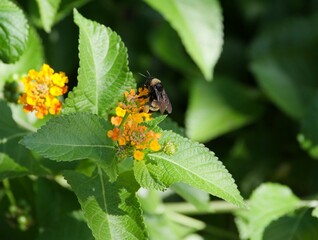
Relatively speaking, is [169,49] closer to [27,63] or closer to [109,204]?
[27,63]

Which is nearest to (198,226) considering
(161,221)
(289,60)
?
(161,221)

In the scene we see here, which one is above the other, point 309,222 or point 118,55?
point 118,55

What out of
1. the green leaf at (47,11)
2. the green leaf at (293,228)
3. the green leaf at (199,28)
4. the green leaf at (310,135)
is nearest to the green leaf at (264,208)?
the green leaf at (293,228)

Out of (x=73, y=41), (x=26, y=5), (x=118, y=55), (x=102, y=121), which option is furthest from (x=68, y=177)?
(x=73, y=41)

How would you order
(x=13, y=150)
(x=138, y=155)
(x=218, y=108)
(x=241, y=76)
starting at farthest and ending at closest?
1. (x=241, y=76)
2. (x=218, y=108)
3. (x=13, y=150)
4. (x=138, y=155)

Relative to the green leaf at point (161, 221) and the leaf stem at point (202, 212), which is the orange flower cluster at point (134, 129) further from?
the leaf stem at point (202, 212)

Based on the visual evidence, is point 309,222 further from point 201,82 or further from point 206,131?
point 201,82
